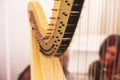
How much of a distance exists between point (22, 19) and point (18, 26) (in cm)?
6

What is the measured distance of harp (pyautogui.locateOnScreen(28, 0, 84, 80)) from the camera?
1.62ft

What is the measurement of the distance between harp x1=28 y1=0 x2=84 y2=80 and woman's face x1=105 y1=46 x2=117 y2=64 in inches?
16.1

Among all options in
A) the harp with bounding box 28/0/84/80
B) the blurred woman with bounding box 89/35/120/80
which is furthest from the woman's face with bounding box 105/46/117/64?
the harp with bounding box 28/0/84/80

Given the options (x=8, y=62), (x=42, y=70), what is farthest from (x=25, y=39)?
(x=42, y=70)

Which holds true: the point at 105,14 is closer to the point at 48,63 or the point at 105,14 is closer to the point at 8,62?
the point at 48,63

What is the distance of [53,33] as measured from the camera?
22.8 inches

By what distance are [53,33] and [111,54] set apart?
2.24 feet

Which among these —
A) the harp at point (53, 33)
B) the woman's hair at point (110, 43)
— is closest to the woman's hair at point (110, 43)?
the woman's hair at point (110, 43)

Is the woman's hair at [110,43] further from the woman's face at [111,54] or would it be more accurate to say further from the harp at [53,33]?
the harp at [53,33]

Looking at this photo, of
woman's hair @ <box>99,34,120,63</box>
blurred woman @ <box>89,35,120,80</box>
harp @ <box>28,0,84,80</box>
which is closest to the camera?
harp @ <box>28,0,84,80</box>

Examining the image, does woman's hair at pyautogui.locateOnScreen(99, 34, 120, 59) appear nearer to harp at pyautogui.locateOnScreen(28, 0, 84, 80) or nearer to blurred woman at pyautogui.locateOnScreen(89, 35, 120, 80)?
blurred woman at pyautogui.locateOnScreen(89, 35, 120, 80)

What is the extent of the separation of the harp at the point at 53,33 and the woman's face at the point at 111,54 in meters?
0.41

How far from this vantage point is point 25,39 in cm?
189

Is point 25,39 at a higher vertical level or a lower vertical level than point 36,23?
lower
